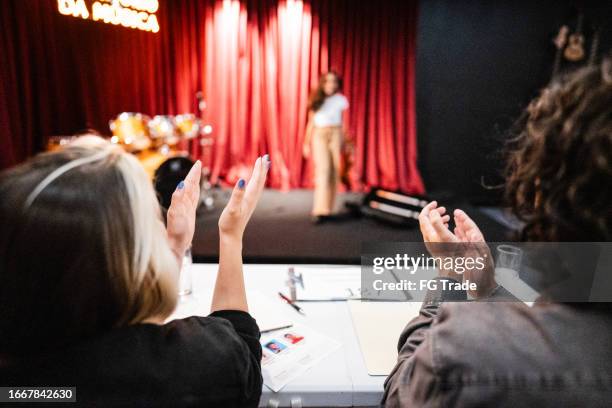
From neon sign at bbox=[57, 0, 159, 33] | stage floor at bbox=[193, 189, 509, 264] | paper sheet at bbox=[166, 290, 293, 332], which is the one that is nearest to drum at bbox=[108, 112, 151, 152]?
stage floor at bbox=[193, 189, 509, 264]

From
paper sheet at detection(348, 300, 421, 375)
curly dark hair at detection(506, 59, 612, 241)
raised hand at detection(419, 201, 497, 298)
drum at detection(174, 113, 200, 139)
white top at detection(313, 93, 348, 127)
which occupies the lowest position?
paper sheet at detection(348, 300, 421, 375)

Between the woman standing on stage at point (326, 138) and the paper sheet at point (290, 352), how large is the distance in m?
2.91

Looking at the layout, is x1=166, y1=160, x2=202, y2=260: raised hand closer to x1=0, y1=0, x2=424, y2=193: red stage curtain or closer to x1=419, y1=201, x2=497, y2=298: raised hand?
x1=419, y1=201, x2=497, y2=298: raised hand

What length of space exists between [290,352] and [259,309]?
21 cm

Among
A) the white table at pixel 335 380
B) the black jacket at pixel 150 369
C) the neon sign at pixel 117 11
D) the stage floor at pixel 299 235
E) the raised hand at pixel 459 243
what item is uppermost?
the neon sign at pixel 117 11

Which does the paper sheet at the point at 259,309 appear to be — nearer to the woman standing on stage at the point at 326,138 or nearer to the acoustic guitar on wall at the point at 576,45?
the woman standing on stage at the point at 326,138

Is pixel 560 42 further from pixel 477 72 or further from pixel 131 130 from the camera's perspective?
pixel 131 130

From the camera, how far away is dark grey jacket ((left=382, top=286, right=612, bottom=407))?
1.88 feet

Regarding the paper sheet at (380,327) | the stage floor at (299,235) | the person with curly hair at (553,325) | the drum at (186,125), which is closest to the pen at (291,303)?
the paper sheet at (380,327)

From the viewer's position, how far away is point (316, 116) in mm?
3998

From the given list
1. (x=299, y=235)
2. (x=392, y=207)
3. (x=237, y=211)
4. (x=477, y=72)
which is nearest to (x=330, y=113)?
(x=392, y=207)

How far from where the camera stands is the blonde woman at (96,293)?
0.59 metres

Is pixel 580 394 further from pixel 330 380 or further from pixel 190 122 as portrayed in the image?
pixel 190 122

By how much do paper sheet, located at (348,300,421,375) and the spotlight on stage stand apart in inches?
105
